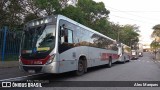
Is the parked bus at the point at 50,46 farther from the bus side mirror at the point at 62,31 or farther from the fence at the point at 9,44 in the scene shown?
the fence at the point at 9,44

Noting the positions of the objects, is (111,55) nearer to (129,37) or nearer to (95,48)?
(95,48)

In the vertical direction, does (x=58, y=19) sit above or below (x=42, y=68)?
above

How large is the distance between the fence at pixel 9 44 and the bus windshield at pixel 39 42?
19.2 ft

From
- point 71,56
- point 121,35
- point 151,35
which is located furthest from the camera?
point 151,35

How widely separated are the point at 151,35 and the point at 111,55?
3281 inches

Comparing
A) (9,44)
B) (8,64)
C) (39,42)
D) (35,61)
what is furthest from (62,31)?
(9,44)

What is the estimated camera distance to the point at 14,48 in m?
17.5

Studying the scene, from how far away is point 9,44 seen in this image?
17.0 m

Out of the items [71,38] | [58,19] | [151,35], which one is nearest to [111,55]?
[71,38]

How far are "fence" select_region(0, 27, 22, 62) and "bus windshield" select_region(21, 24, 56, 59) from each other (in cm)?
584

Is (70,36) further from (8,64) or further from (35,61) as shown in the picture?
(8,64)

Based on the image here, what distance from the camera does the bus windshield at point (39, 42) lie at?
33.8 feet

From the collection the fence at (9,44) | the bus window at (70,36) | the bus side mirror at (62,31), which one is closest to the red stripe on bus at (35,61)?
the bus side mirror at (62,31)

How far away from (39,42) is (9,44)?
724cm
